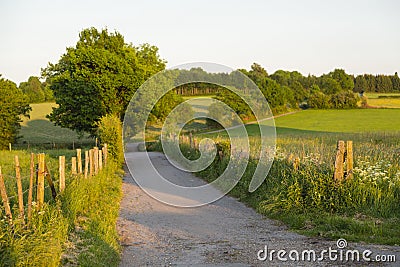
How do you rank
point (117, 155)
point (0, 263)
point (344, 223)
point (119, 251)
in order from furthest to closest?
point (117, 155) < point (344, 223) < point (119, 251) < point (0, 263)

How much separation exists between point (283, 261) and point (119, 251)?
3094mm

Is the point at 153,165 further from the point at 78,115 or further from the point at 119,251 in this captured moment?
the point at 119,251

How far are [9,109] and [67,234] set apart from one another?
153 ft

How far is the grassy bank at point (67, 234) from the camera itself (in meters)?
6.07

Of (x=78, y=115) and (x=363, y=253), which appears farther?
(x=78, y=115)

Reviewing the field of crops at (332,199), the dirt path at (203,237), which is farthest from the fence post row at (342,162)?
the dirt path at (203,237)

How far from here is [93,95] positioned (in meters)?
37.1

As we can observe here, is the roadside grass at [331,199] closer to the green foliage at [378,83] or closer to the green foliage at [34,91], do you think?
the green foliage at [378,83]

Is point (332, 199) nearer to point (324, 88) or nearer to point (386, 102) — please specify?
point (386, 102)

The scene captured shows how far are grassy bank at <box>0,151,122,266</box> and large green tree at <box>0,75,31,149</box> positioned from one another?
4024cm

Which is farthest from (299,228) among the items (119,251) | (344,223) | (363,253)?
(119,251)

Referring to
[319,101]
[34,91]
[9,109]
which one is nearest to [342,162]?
[9,109]

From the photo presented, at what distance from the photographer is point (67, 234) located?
8047 millimetres

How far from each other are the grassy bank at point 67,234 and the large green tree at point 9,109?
40242 millimetres
